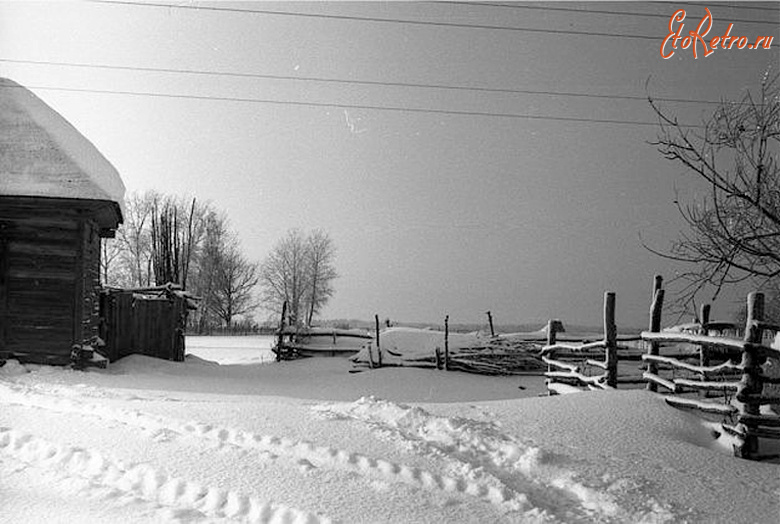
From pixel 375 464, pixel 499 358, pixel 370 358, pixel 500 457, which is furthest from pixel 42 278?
pixel 499 358

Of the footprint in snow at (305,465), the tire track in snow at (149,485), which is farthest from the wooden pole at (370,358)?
the footprint in snow at (305,465)

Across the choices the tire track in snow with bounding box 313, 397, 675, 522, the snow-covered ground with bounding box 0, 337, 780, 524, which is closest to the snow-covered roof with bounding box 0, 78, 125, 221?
the snow-covered ground with bounding box 0, 337, 780, 524

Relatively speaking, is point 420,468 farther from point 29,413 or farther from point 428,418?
point 29,413

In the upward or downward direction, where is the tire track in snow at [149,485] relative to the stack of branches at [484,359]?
upward

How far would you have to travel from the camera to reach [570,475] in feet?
16.1

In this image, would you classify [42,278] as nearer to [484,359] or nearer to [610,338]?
[610,338]

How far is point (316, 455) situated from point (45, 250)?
401 inches

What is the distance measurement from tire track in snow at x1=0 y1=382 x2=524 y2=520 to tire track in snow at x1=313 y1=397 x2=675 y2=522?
0.17 m

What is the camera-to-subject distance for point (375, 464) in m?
4.86

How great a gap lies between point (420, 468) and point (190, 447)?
2032 millimetres

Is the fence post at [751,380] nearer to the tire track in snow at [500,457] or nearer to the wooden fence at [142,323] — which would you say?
the tire track in snow at [500,457]

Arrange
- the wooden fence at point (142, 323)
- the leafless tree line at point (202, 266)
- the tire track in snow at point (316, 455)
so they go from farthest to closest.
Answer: the leafless tree line at point (202, 266), the wooden fence at point (142, 323), the tire track in snow at point (316, 455)

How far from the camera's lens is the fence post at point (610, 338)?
914 cm

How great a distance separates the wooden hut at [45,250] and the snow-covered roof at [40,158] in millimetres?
20
